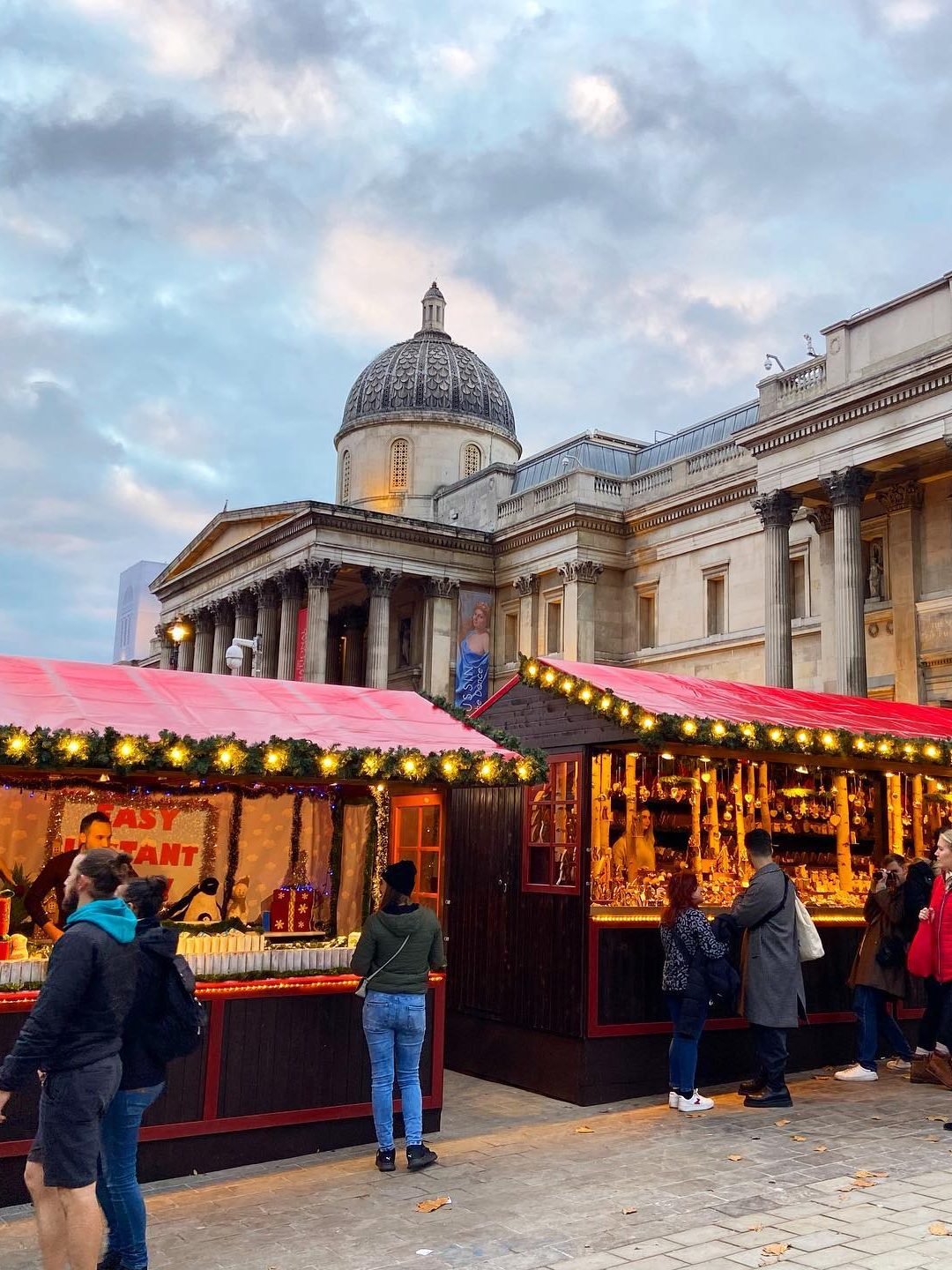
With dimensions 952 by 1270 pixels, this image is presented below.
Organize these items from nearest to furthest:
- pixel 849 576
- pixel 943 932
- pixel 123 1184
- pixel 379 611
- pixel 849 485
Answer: pixel 123 1184 < pixel 943 932 < pixel 849 576 < pixel 849 485 < pixel 379 611

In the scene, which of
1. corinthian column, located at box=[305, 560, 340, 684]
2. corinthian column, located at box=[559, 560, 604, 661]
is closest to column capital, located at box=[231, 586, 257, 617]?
corinthian column, located at box=[305, 560, 340, 684]

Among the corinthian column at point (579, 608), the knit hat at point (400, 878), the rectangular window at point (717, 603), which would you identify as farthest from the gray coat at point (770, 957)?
the corinthian column at point (579, 608)

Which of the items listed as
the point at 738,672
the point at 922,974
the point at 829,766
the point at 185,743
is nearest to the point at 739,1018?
the point at 922,974

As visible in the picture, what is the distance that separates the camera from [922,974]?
402 inches

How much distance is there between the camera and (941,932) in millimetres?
9555

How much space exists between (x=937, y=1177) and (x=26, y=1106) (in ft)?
18.4

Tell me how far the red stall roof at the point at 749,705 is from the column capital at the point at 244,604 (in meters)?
33.6

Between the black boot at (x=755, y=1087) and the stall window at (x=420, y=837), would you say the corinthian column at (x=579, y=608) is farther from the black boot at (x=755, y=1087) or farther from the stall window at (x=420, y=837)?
the black boot at (x=755, y=1087)

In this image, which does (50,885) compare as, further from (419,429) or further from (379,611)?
(419,429)

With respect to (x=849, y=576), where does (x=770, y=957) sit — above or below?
below

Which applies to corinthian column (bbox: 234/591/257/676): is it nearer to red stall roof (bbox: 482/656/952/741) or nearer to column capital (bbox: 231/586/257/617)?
column capital (bbox: 231/586/257/617)

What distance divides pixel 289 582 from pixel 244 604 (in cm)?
489

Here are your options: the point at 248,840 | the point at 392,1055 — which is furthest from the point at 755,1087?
the point at 248,840

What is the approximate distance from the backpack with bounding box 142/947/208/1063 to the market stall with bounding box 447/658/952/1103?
5509mm
